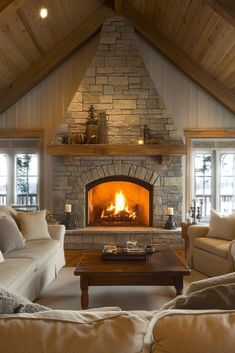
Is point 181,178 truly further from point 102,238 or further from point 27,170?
point 27,170

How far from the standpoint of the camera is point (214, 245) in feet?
14.6

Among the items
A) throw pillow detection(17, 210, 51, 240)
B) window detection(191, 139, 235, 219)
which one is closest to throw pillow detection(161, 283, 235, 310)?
throw pillow detection(17, 210, 51, 240)

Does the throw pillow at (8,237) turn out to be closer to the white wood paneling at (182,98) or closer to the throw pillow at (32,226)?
the throw pillow at (32,226)

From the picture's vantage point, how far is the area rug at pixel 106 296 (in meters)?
3.56

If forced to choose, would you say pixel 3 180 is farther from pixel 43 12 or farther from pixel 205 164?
pixel 205 164

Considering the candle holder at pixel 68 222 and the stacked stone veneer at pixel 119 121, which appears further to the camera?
the stacked stone veneer at pixel 119 121

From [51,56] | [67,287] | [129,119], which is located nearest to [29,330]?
[67,287]

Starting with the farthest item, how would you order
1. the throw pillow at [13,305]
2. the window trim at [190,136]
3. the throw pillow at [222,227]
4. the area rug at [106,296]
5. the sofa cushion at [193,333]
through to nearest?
1. the window trim at [190,136]
2. the throw pillow at [222,227]
3. the area rug at [106,296]
4. the throw pillow at [13,305]
5. the sofa cushion at [193,333]

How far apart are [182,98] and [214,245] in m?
3.32

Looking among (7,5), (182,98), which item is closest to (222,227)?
(182,98)

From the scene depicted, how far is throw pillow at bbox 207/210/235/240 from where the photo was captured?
184 inches

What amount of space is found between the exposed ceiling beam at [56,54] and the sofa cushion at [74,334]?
585 centimetres

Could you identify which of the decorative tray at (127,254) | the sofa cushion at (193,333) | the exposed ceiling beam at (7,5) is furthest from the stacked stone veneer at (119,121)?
the sofa cushion at (193,333)

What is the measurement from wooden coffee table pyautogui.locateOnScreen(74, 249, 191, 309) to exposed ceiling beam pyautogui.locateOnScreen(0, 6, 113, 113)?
3.99 m
